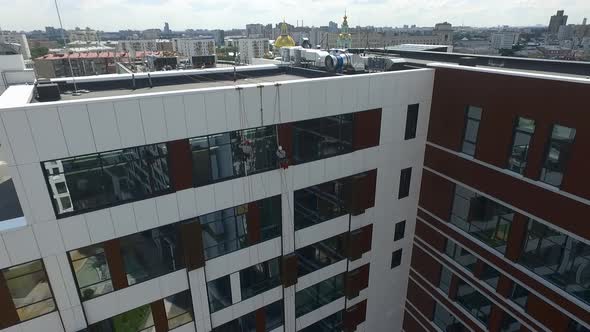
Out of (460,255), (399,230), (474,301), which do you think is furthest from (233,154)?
(474,301)

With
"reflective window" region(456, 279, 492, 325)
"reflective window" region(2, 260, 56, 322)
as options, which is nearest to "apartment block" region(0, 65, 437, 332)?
"reflective window" region(2, 260, 56, 322)

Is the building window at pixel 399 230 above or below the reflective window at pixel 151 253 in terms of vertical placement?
below

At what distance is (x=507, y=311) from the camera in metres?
20.5

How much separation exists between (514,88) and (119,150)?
1918 cm

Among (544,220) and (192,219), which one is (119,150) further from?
(544,220)

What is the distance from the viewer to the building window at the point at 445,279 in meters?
24.9

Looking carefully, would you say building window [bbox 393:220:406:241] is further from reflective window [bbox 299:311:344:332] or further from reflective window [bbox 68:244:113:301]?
reflective window [bbox 68:244:113:301]

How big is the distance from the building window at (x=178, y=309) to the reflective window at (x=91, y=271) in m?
3.30

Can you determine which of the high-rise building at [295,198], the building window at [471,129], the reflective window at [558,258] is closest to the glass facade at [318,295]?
the high-rise building at [295,198]

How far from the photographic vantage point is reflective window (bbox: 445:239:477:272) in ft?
75.4

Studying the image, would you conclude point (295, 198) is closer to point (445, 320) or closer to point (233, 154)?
point (233, 154)

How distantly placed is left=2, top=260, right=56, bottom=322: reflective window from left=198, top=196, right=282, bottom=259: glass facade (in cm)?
671

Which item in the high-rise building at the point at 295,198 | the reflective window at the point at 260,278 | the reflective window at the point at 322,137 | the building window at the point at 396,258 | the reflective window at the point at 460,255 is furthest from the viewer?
the building window at the point at 396,258

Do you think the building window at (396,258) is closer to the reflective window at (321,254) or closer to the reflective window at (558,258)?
the reflective window at (321,254)
